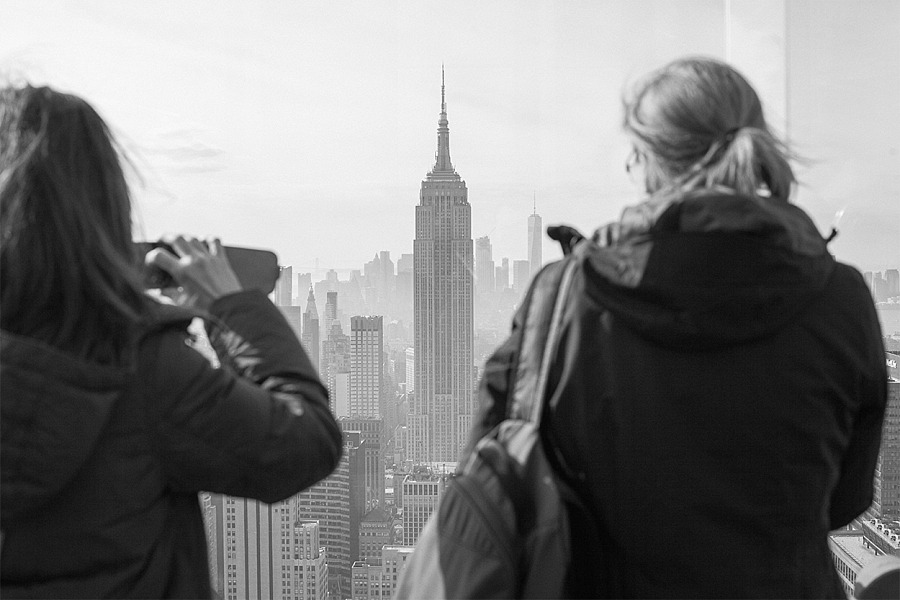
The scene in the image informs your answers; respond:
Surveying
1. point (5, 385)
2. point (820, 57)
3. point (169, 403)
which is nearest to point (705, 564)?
point (169, 403)

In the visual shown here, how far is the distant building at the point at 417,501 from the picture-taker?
5.04ft

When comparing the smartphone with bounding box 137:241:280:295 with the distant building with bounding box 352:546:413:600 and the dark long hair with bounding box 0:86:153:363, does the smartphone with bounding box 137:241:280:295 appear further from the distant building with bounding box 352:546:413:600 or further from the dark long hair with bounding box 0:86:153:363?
the distant building with bounding box 352:546:413:600

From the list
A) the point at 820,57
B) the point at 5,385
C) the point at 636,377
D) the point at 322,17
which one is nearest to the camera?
the point at 5,385

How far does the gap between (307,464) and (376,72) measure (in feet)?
3.54

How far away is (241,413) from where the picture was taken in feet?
2.68

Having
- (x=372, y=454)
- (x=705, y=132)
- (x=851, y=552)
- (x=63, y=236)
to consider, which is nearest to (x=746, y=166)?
(x=705, y=132)

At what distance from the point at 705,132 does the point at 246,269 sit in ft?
1.92

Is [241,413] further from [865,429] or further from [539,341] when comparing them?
[865,429]

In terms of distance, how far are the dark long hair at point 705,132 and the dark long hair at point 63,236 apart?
0.59 metres

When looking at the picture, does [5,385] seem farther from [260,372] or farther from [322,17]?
[322,17]

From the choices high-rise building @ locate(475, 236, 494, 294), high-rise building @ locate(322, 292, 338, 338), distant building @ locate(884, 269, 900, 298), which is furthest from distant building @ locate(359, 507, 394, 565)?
distant building @ locate(884, 269, 900, 298)

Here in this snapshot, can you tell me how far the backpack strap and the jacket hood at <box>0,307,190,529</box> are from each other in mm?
434

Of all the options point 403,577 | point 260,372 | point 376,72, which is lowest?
point 403,577

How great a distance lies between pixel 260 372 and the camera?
2.96 ft
